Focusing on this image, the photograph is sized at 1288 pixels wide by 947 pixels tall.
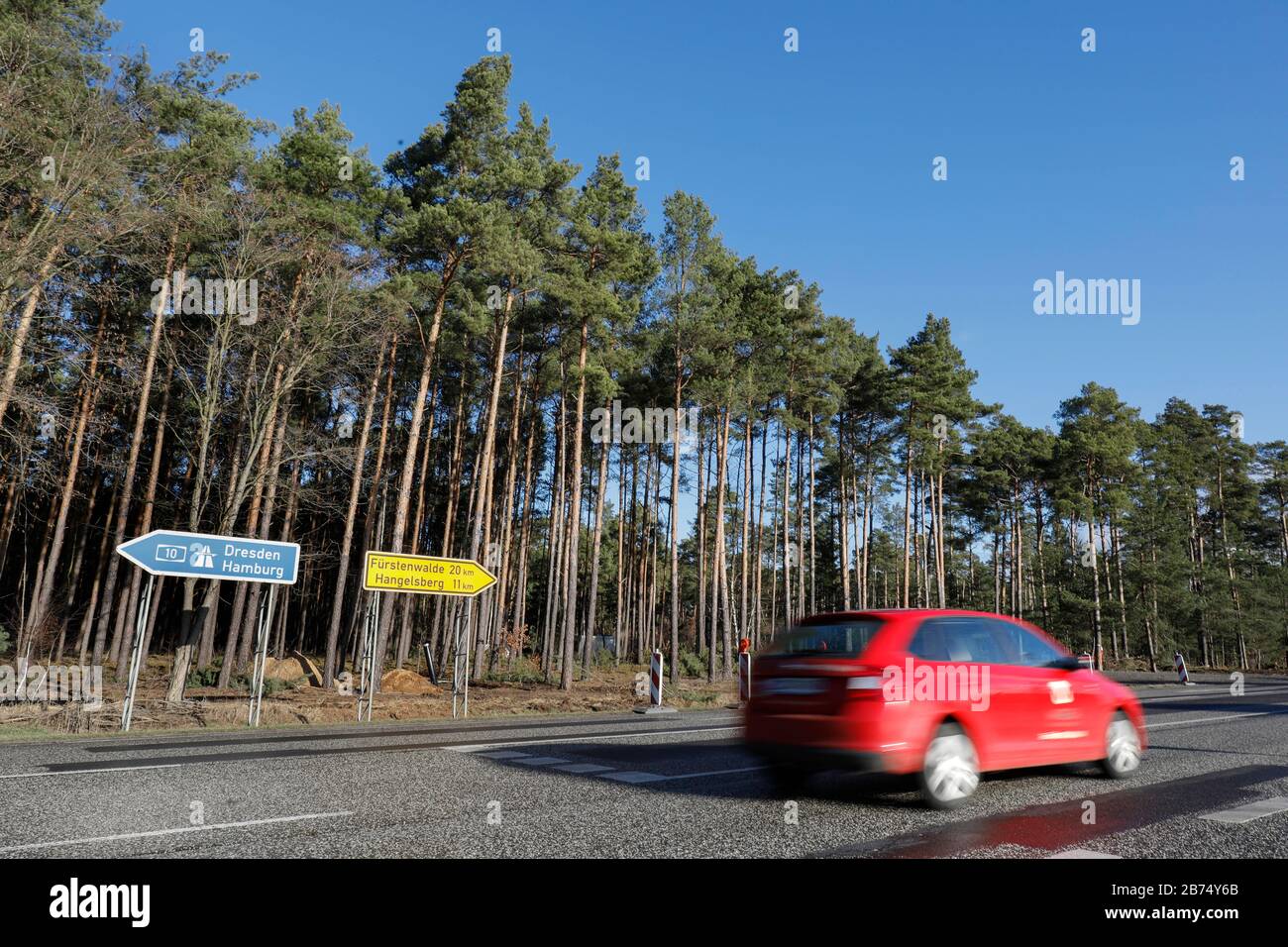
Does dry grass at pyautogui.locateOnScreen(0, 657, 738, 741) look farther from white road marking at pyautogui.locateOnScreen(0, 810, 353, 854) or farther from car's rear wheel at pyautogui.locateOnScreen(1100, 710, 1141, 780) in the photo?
car's rear wheel at pyautogui.locateOnScreen(1100, 710, 1141, 780)

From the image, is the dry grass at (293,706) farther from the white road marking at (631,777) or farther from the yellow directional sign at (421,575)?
the white road marking at (631,777)

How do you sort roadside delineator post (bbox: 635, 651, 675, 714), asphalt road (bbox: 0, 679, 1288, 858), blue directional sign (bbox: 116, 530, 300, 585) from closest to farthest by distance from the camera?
asphalt road (bbox: 0, 679, 1288, 858), blue directional sign (bbox: 116, 530, 300, 585), roadside delineator post (bbox: 635, 651, 675, 714)

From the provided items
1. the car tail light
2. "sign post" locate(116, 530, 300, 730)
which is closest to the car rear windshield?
the car tail light

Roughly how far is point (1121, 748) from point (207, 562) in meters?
13.8

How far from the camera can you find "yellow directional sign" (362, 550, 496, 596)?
14.4 metres

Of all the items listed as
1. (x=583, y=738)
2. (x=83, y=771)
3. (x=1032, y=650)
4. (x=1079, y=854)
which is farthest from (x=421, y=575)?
(x=1079, y=854)

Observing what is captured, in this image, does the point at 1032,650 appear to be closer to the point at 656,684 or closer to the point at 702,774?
the point at 702,774

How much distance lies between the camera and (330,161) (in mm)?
22625

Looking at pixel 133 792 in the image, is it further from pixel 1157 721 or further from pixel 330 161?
pixel 330 161

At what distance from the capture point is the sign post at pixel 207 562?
12312 mm

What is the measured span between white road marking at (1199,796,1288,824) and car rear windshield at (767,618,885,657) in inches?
108

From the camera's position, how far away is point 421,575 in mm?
15023
